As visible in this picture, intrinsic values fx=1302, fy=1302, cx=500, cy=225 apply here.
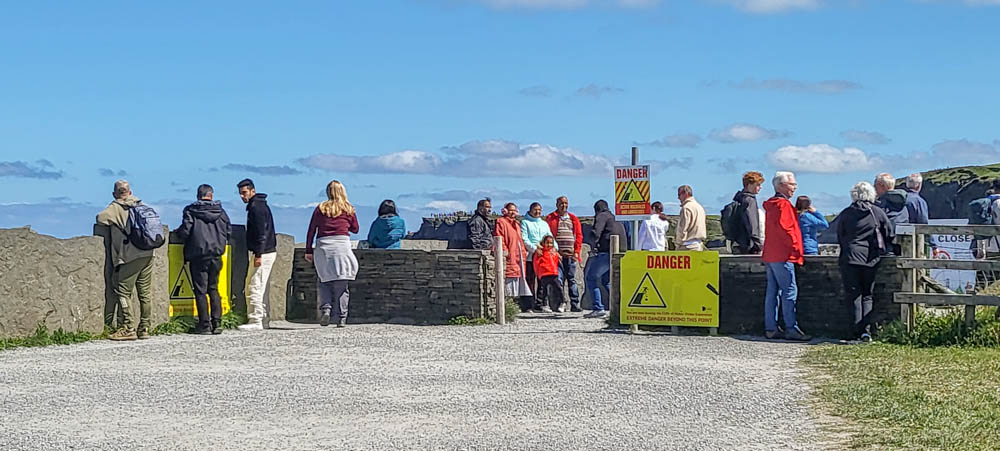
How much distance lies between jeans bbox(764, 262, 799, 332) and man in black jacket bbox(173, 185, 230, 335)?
6.71 meters

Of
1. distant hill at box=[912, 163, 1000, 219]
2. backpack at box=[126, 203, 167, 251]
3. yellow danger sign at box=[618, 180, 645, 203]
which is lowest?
backpack at box=[126, 203, 167, 251]

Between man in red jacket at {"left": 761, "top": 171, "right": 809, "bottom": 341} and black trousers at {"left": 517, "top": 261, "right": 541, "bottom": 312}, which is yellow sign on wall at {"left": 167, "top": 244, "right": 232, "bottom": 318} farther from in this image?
man in red jacket at {"left": 761, "top": 171, "right": 809, "bottom": 341}

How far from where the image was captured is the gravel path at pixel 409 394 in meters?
8.28

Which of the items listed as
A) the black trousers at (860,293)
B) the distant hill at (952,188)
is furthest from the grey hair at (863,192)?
the distant hill at (952,188)

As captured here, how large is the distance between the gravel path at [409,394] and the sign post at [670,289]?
0.55 meters

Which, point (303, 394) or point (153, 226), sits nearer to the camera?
point (303, 394)

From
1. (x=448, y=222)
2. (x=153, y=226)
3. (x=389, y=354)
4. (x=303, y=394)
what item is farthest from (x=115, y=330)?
(x=448, y=222)

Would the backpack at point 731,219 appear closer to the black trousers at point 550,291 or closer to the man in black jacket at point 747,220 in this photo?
the man in black jacket at point 747,220

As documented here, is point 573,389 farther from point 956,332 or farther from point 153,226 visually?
point 153,226

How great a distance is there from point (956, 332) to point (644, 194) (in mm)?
4707

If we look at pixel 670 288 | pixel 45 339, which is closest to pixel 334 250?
pixel 45 339

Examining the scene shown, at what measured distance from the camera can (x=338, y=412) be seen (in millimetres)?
9375

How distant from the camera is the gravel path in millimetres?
8281

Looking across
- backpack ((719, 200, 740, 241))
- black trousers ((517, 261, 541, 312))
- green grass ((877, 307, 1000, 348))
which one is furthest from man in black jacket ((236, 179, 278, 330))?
green grass ((877, 307, 1000, 348))
